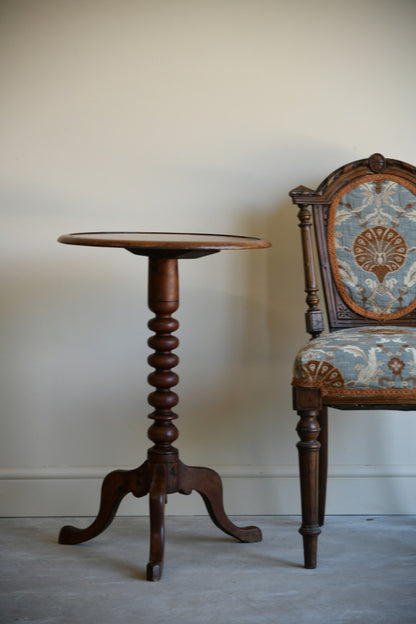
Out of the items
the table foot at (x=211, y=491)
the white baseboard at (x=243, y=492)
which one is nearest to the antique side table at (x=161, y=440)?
the table foot at (x=211, y=491)

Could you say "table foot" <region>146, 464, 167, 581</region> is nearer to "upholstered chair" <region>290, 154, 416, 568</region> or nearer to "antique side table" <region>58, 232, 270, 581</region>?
"antique side table" <region>58, 232, 270, 581</region>

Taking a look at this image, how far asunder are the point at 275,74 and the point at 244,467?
50.8 inches

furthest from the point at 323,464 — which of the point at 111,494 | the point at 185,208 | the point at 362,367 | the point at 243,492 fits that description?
the point at 185,208

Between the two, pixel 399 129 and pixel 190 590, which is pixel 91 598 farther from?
pixel 399 129

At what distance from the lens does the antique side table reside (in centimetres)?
193

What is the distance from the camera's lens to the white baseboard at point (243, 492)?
2.42 meters

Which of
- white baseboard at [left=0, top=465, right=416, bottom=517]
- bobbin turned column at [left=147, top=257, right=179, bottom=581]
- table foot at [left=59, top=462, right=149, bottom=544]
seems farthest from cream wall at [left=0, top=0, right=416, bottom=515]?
bobbin turned column at [left=147, top=257, right=179, bottom=581]

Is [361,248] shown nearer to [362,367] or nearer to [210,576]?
[362,367]

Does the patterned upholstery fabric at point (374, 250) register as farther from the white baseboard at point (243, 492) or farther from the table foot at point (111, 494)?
the table foot at point (111, 494)

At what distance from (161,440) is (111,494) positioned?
228mm

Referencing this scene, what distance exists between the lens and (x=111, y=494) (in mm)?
2082

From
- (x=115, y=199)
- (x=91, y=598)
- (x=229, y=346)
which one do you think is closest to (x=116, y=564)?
(x=91, y=598)

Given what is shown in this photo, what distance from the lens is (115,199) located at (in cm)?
245

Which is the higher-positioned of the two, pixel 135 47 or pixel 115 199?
pixel 135 47
